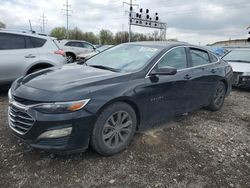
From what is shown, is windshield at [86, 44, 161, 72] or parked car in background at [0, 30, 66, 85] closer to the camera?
windshield at [86, 44, 161, 72]

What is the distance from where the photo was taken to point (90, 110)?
2.91 m

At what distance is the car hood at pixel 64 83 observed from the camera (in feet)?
9.38

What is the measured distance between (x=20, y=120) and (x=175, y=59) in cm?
265

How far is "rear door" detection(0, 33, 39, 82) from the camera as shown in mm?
5852

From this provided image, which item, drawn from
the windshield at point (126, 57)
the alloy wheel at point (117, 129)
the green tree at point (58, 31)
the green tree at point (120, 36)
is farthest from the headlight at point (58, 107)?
the green tree at point (58, 31)

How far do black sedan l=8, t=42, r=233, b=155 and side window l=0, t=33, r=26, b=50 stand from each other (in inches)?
106

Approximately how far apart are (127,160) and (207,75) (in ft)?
8.52

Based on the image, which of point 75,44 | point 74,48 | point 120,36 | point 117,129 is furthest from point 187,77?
point 120,36

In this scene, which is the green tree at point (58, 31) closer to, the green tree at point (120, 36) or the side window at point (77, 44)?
the green tree at point (120, 36)

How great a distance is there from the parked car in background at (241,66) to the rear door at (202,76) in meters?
2.88

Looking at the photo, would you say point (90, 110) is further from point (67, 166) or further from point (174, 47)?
point (174, 47)

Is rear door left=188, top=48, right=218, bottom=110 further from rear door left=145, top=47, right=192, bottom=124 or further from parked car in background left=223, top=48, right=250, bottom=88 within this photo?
parked car in background left=223, top=48, right=250, bottom=88

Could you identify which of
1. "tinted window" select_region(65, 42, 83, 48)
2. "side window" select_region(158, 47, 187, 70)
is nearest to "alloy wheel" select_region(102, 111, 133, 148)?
"side window" select_region(158, 47, 187, 70)

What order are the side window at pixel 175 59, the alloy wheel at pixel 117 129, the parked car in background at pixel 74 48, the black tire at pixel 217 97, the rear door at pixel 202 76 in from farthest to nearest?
the parked car in background at pixel 74 48, the black tire at pixel 217 97, the rear door at pixel 202 76, the side window at pixel 175 59, the alloy wheel at pixel 117 129
